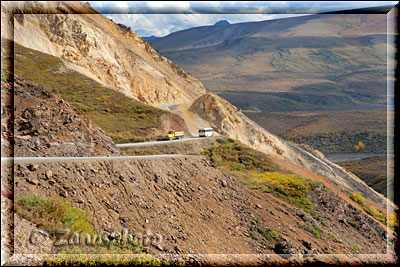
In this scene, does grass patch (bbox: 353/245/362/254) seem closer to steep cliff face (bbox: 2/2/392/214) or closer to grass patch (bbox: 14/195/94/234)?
grass patch (bbox: 14/195/94/234)

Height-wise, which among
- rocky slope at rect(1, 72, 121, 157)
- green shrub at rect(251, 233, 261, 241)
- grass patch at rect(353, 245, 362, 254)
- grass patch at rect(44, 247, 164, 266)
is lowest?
grass patch at rect(353, 245, 362, 254)

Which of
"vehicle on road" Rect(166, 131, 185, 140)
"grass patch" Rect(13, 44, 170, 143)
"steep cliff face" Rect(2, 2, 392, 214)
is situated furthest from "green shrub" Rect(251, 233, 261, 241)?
"steep cliff face" Rect(2, 2, 392, 214)

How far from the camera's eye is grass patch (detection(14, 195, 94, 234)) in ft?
31.1

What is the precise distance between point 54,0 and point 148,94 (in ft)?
40.7

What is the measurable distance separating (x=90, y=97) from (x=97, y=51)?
9.03 metres

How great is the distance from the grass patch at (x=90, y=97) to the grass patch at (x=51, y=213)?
18621 millimetres

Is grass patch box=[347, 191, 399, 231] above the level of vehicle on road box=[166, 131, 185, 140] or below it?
below

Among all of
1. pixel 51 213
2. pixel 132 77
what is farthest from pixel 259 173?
pixel 132 77

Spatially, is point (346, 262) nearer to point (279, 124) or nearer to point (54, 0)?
point (54, 0)

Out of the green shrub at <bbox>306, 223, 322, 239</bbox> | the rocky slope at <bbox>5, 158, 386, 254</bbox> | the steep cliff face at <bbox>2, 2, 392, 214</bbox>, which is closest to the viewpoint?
the rocky slope at <bbox>5, 158, 386, 254</bbox>

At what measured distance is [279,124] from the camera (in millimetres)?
141875

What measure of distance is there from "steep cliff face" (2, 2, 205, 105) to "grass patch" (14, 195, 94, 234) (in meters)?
29.2

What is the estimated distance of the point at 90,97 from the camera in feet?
111

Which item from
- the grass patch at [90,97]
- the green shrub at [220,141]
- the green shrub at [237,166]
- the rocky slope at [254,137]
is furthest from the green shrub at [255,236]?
the rocky slope at [254,137]
